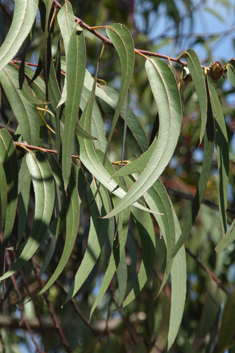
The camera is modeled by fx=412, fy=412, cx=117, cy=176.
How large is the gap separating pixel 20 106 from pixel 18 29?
21 cm

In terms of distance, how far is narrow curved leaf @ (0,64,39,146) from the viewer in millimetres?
708

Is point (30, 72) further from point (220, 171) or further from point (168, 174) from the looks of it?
point (168, 174)

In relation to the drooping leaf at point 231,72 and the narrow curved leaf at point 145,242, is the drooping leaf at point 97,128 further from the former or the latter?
the drooping leaf at point 231,72

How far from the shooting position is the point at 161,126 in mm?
536

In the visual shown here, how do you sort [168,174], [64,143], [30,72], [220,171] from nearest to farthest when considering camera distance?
[64,143]
[220,171]
[30,72]
[168,174]

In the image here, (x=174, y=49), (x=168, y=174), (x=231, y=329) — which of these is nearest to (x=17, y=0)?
(x=231, y=329)

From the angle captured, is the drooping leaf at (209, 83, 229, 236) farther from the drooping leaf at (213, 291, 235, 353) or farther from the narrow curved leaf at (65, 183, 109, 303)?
the drooping leaf at (213, 291, 235, 353)

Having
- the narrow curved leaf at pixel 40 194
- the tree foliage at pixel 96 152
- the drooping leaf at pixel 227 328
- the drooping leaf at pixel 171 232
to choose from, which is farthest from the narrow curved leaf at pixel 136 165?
the drooping leaf at pixel 227 328

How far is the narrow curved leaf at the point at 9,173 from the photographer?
2.19 ft

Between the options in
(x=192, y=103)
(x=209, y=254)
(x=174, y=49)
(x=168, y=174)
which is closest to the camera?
(x=209, y=254)

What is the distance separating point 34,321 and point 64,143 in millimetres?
1347

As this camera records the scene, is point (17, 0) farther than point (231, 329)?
No

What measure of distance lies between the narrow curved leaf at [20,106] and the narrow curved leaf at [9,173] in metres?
0.04

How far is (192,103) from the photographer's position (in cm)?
196
